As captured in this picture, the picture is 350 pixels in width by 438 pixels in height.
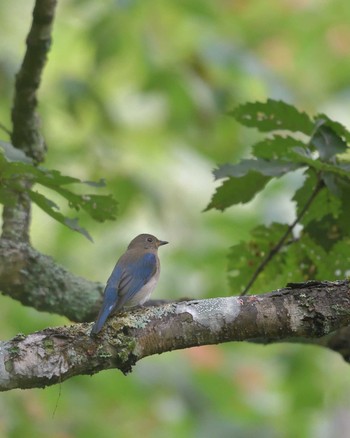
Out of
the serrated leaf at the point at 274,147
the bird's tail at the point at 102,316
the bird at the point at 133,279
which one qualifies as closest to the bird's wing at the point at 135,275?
the bird at the point at 133,279

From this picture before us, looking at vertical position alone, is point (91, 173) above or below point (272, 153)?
above

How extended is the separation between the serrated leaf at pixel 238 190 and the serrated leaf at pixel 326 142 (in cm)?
24

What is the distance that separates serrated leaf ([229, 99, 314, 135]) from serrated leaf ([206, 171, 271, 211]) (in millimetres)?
246

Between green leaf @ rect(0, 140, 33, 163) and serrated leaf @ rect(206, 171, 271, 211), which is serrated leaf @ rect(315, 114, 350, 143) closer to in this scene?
serrated leaf @ rect(206, 171, 271, 211)

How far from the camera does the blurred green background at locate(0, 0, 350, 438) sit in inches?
259

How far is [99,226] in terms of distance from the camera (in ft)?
25.4

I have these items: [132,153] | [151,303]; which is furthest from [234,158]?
[151,303]

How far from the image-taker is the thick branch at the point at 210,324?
2.86m

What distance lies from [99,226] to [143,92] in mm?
1397

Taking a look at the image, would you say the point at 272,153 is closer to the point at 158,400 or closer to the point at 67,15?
the point at 158,400

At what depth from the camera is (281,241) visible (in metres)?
3.87

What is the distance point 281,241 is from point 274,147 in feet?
1.32

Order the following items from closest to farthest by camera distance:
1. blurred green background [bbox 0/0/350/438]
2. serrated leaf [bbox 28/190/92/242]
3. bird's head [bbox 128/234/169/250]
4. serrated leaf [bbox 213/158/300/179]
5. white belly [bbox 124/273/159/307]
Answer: serrated leaf [bbox 28/190/92/242] → serrated leaf [bbox 213/158/300/179] → white belly [bbox 124/273/159/307] → bird's head [bbox 128/234/169/250] → blurred green background [bbox 0/0/350/438]

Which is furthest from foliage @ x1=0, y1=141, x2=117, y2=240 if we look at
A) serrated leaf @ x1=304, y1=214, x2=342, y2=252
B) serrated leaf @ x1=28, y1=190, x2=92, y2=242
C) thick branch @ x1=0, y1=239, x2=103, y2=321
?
serrated leaf @ x1=304, y1=214, x2=342, y2=252
